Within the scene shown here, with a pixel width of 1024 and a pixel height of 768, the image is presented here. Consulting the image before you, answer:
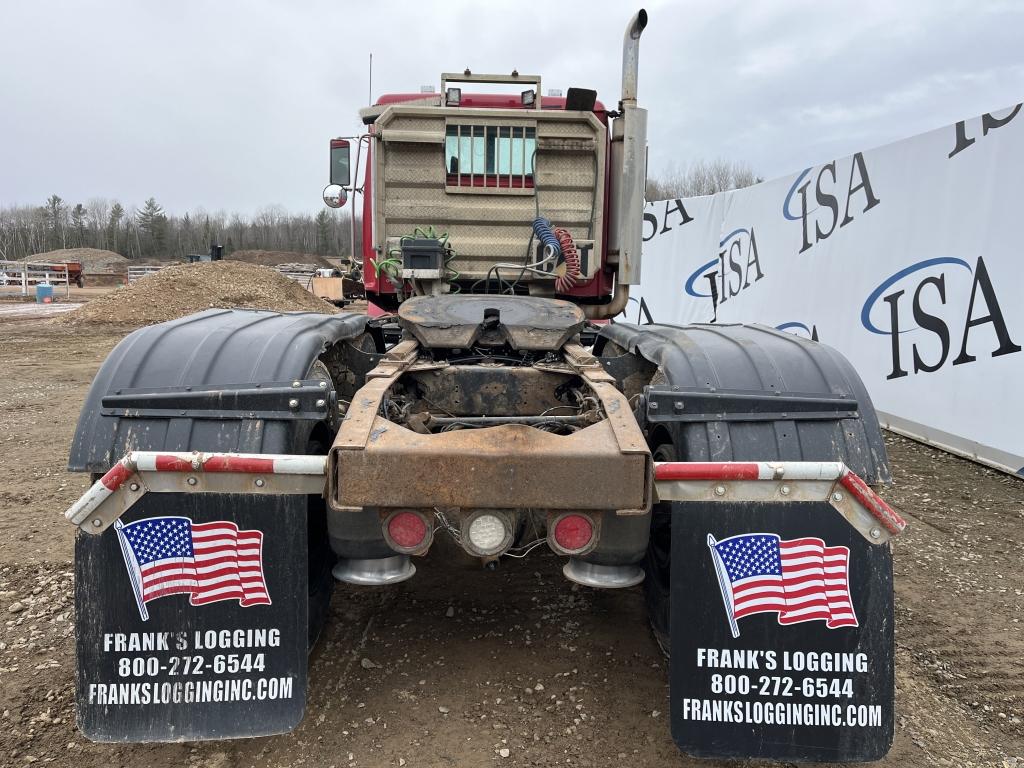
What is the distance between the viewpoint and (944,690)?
2879mm

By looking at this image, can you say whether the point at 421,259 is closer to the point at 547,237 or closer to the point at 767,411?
the point at 547,237

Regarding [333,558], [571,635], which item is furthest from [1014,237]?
[333,558]

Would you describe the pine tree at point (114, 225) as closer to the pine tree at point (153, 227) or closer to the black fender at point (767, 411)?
the pine tree at point (153, 227)

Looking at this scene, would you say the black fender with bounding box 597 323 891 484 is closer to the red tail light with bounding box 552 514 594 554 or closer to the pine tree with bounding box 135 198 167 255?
the red tail light with bounding box 552 514 594 554

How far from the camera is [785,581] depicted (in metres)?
2.11

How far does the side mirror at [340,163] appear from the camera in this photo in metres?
5.12

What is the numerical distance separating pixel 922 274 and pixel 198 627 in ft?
23.4

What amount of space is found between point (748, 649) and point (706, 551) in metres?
0.32

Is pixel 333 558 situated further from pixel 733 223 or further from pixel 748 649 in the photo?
pixel 733 223

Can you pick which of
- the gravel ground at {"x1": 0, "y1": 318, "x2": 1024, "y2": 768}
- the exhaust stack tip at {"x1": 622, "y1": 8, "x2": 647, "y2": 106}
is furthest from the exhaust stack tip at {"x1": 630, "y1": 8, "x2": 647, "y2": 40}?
the gravel ground at {"x1": 0, "y1": 318, "x2": 1024, "y2": 768}

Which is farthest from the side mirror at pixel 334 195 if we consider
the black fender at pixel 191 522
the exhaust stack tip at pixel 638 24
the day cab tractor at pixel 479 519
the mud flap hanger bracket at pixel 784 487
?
the mud flap hanger bracket at pixel 784 487

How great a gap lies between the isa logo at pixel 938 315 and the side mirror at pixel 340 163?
18.0 feet

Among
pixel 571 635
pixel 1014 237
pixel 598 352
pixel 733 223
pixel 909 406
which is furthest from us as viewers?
pixel 733 223

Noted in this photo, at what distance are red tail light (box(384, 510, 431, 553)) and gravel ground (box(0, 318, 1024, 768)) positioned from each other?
0.90 metres
